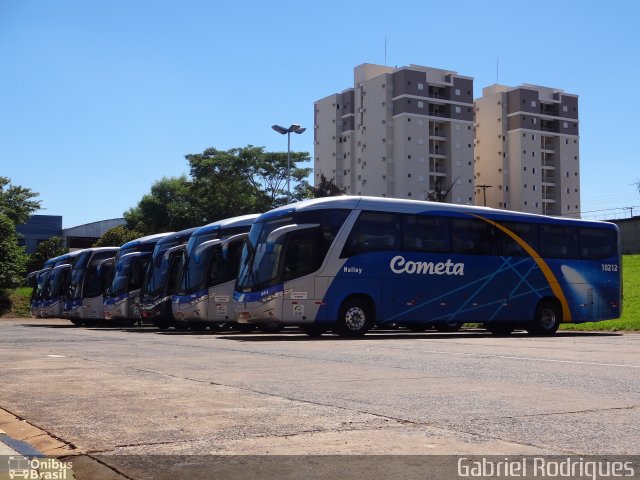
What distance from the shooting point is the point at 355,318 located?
68.8 ft

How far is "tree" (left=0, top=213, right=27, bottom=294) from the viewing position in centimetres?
5188

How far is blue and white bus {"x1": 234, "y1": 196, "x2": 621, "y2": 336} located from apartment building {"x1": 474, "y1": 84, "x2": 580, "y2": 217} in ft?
265

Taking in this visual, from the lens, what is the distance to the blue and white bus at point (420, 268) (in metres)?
20.3

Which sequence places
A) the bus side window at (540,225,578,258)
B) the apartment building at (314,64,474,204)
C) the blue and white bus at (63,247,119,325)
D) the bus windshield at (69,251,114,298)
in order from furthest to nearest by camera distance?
the apartment building at (314,64,474,204)
the bus windshield at (69,251,114,298)
the blue and white bus at (63,247,119,325)
the bus side window at (540,225,578,258)

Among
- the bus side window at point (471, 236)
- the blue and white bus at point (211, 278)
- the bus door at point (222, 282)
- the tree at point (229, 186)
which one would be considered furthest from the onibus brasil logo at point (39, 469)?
the tree at point (229, 186)

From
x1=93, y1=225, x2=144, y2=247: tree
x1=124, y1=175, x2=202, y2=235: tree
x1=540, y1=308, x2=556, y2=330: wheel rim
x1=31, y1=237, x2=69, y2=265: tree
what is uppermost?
x1=124, y1=175, x2=202, y2=235: tree

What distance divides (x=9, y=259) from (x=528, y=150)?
75443 millimetres

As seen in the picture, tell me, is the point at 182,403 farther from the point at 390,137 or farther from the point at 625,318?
the point at 390,137

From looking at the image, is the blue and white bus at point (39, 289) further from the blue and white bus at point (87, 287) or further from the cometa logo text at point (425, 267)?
the cometa logo text at point (425, 267)

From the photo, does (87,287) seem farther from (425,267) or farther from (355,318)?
(425,267)

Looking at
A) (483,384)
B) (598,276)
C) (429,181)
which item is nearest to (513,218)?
(598,276)

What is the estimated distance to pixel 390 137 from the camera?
101 metres

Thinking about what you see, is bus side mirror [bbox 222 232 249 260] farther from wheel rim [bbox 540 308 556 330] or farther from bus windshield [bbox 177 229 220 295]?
wheel rim [bbox 540 308 556 330]

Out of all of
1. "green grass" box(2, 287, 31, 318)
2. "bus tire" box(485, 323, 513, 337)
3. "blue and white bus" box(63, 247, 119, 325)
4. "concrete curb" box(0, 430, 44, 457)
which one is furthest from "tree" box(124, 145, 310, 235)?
"concrete curb" box(0, 430, 44, 457)
